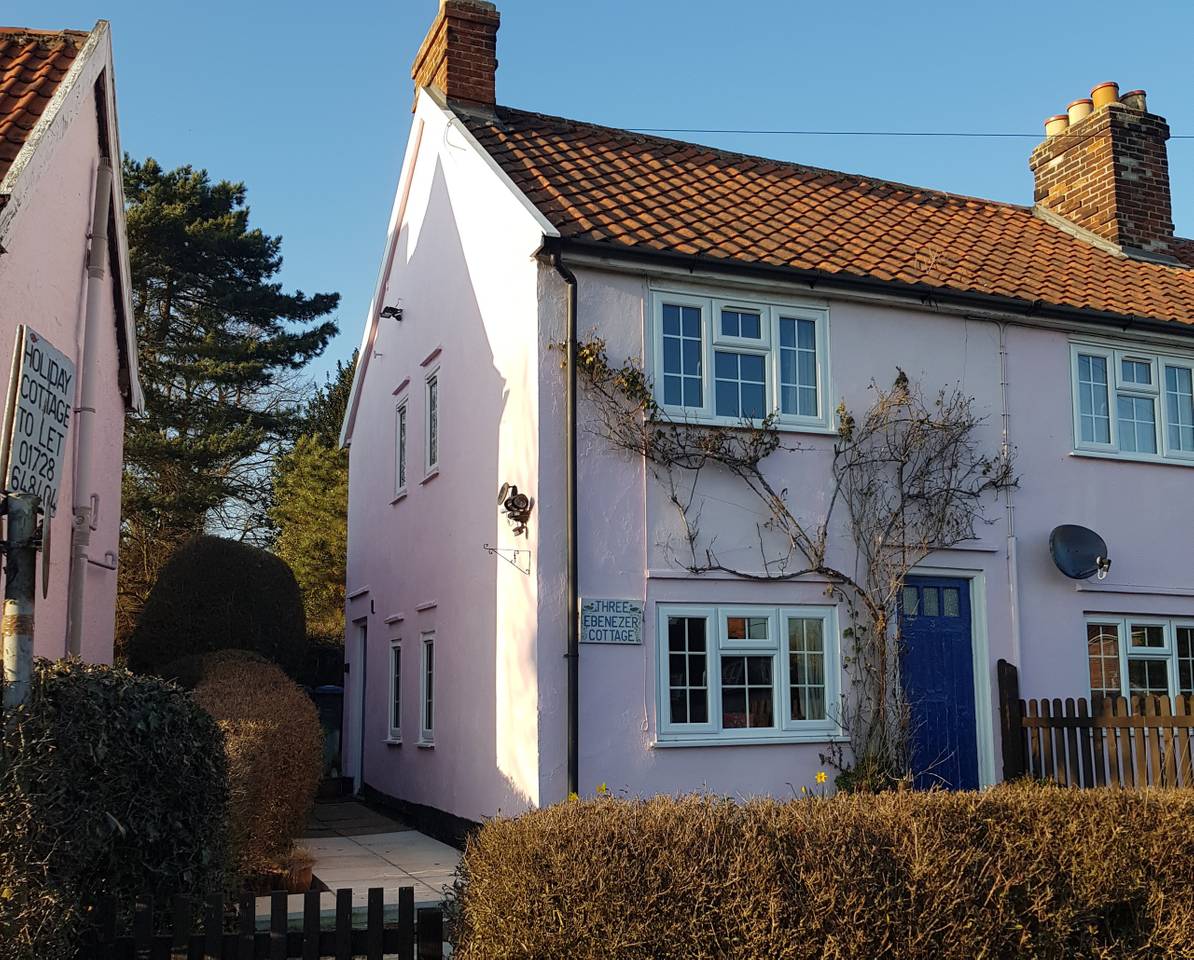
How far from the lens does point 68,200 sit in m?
11.4

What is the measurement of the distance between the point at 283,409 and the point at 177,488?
13.0ft

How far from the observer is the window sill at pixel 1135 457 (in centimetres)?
1408

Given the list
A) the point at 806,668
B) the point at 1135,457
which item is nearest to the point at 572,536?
the point at 806,668

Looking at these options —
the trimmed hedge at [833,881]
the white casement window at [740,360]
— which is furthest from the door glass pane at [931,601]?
the trimmed hedge at [833,881]

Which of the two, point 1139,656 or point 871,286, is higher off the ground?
point 871,286

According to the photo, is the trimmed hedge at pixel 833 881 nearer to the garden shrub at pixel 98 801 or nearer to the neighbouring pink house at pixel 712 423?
the garden shrub at pixel 98 801

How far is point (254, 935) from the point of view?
239 inches

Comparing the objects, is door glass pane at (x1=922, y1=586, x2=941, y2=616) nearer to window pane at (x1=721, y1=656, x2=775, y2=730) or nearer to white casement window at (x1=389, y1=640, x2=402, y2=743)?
window pane at (x1=721, y1=656, x2=775, y2=730)

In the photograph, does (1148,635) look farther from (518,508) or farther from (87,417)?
(87,417)

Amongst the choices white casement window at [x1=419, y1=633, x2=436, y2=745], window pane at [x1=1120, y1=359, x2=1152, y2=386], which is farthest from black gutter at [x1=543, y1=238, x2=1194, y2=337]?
white casement window at [x1=419, y1=633, x2=436, y2=745]

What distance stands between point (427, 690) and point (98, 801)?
885 cm

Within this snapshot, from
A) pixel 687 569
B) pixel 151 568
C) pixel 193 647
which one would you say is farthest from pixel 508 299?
pixel 151 568

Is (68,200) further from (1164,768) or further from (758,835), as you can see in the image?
(1164,768)

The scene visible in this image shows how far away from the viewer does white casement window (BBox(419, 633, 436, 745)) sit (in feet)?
47.6
